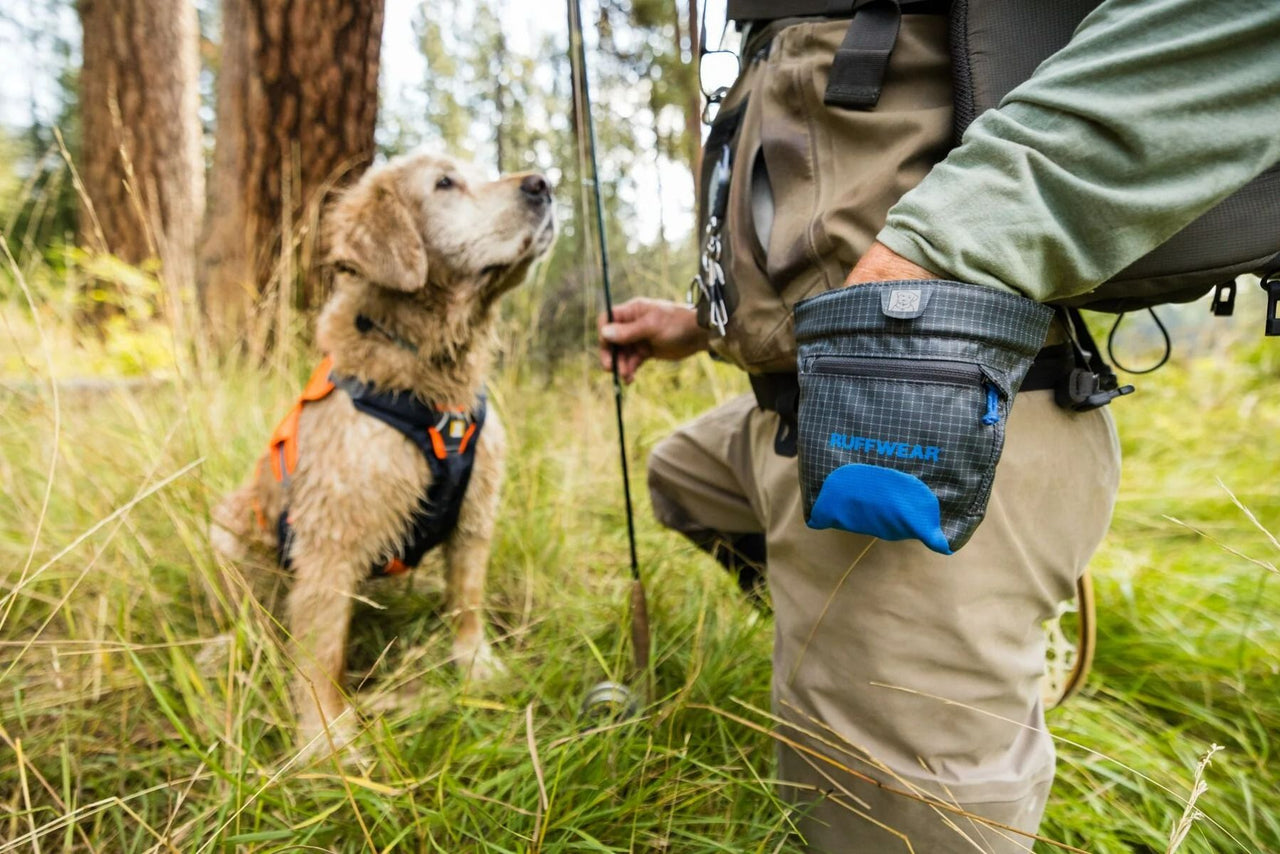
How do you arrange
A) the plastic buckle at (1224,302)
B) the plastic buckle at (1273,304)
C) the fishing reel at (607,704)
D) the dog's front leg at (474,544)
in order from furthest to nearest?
1. the dog's front leg at (474,544)
2. the fishing reel at (607,704)
3. the plastic buckle at (1224,302)
4. the plastic buckle at (1273,304)

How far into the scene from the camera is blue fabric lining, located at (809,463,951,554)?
38.1 inches

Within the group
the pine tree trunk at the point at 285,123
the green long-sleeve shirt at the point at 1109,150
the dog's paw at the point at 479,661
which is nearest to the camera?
the green long-sleeve shirt at the point at 1109,150

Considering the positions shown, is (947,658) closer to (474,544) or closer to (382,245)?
(474,544)

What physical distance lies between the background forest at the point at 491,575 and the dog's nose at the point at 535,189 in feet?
0.45

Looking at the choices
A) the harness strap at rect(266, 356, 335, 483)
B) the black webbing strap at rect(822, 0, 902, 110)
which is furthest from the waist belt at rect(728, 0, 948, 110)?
the harness strap at rect(266, 356, 335, 483)

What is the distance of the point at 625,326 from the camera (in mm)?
2076

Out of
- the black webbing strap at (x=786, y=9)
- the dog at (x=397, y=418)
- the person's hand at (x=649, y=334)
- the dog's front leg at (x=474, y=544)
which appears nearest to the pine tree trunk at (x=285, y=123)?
Answer: the dog at (x=397, y=418)

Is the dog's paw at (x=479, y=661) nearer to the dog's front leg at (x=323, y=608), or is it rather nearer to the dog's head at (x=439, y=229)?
the dog's front leg at (x=323, y=608)

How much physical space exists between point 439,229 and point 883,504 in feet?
5.86

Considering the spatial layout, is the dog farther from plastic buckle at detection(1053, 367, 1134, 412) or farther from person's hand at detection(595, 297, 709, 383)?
plastic buckle at detection(1053, 367, 1134, 412)

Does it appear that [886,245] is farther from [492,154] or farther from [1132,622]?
[492,154]

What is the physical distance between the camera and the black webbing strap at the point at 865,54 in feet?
3.84

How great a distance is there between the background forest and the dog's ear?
0.57 metres

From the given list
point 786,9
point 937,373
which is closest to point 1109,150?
point 937,373
